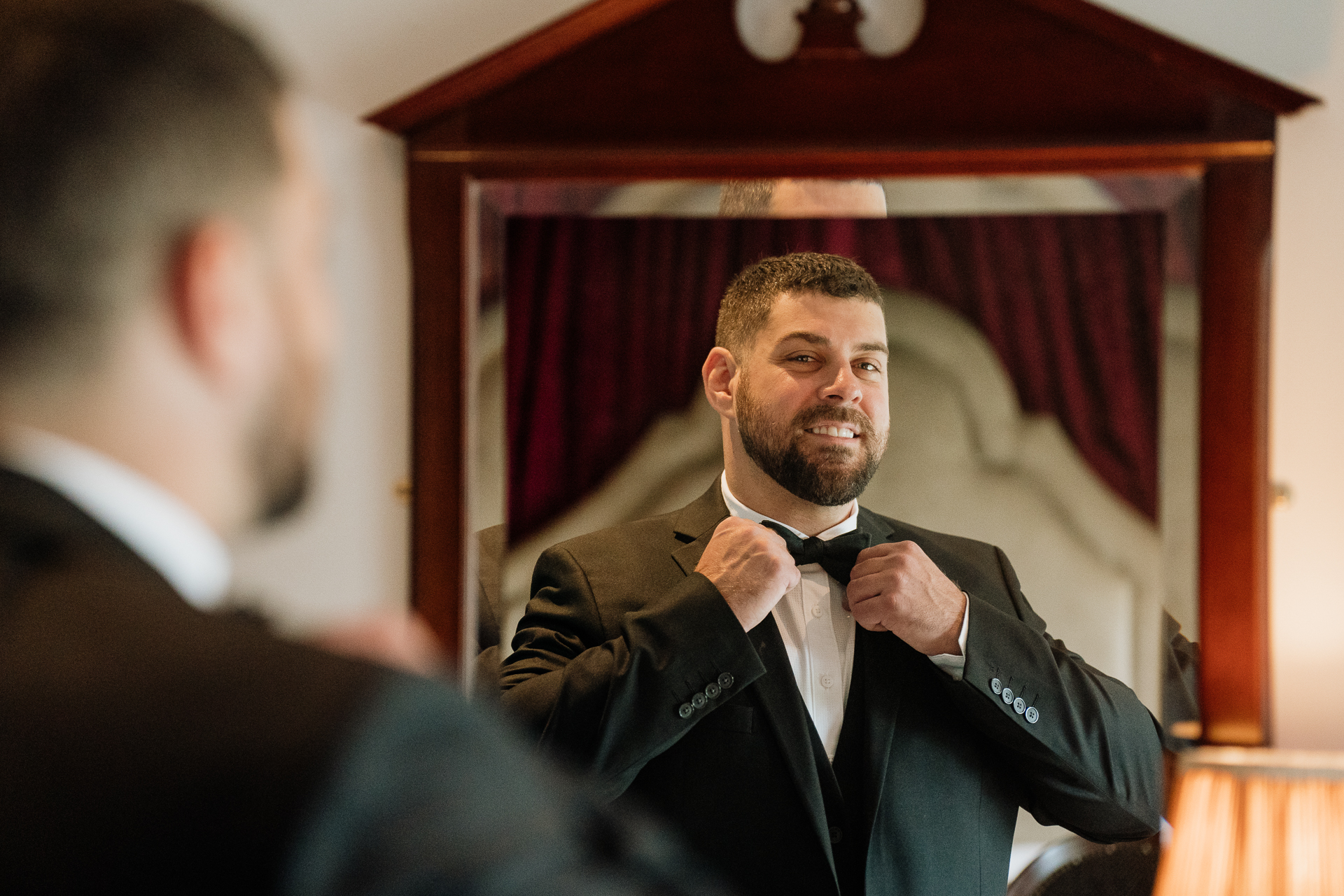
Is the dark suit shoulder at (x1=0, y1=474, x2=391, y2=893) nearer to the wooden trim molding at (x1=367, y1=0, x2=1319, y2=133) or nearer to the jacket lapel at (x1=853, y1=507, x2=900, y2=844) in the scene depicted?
the jacket lapel at (x1=853, y1=507, x2=900, y2=844)

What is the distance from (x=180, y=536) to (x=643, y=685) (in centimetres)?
93

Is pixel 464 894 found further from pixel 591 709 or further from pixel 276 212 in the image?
pixel 591 709

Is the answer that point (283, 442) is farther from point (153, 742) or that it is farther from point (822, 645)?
point (822, 645)

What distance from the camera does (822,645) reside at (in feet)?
4.87

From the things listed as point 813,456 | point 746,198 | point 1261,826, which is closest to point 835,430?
point 813,456

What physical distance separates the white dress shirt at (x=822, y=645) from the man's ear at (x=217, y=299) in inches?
39.8

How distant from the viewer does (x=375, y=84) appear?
1814 mm

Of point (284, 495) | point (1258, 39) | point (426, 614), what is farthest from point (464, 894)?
point (1258, 39)

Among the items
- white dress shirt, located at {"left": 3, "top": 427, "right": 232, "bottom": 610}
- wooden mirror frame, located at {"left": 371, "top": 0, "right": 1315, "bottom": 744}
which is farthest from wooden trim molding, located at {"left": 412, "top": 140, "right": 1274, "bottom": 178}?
white dress shirt, located at {"left": 3, "top": 427, "right": 232, "bottom": 610}

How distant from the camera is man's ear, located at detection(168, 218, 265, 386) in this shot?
0.55m

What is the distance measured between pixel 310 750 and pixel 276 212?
273 mm

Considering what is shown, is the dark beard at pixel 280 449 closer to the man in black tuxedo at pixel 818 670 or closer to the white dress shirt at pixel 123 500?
the white dress shirt at pixel 123 500

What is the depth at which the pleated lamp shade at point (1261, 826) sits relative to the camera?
1124 mm

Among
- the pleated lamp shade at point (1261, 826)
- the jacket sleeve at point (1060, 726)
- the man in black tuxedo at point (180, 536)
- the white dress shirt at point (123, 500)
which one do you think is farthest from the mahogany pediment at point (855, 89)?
the white dress shirt at point (123, 500)
